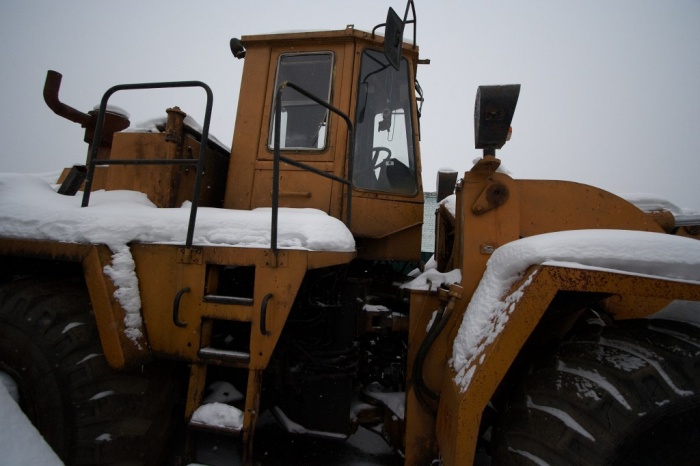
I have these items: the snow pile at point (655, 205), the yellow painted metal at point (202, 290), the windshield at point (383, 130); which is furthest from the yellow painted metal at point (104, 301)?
the snow pile at point (655, 205)

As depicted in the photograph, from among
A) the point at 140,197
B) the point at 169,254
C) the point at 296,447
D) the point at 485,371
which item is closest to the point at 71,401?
the point at 169,254

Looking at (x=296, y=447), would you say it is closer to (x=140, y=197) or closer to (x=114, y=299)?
(x=114, y=299)

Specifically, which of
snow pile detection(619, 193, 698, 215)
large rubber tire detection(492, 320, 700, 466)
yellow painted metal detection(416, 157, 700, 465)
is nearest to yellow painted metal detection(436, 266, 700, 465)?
yellow painted metal detection(416, 157, 700, 465)

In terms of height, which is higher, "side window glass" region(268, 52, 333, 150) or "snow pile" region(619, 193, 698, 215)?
"side window glass" region(268, 52, 333, 150)

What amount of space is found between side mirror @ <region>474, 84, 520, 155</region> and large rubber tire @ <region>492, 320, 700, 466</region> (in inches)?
43.5

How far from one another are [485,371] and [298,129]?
2402mm

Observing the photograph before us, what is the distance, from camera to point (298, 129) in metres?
3.05

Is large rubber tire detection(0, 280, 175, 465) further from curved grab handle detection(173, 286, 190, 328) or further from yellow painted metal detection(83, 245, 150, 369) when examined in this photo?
curved grab handle detection(173, 286, 190, 328)

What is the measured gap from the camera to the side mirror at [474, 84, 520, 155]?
1718 mm

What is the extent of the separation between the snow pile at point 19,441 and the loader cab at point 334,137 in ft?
5.78

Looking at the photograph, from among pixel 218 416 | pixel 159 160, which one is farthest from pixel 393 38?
pixel 218 416

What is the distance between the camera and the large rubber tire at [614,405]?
1.39m

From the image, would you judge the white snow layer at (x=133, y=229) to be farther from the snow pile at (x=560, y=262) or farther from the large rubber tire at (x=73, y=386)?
the snow pile at (x=560, y=262)

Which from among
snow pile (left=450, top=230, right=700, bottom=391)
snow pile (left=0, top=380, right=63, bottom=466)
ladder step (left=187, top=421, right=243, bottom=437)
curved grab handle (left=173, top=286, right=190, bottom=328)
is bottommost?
snow pile (left=0, top=380, right=63, bottom=466)
